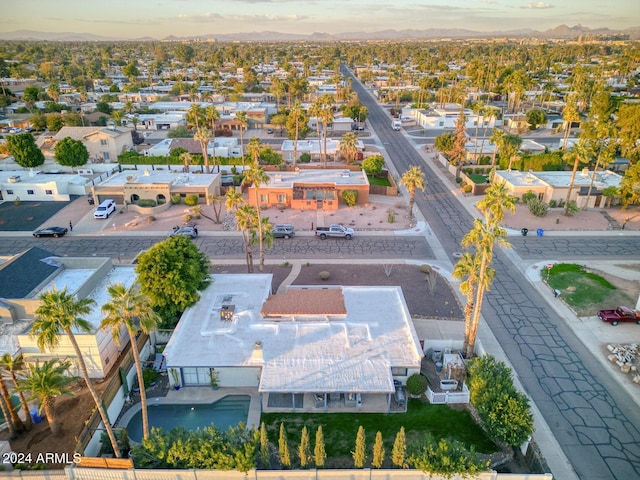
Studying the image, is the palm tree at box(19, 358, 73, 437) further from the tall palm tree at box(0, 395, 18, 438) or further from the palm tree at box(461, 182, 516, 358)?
the palm tree at box(461, 182, 516, 358)

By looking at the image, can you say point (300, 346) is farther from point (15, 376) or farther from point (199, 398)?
point (15, 376)

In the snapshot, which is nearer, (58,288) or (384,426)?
(384,426)

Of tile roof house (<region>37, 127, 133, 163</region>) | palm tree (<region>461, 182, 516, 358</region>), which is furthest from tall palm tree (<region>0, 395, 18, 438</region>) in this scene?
tile roof house (<region>37, 127, 133, 163</region>)

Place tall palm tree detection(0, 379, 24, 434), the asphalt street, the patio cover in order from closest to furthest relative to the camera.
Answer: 1. tall palm tree detection(0, 379, 24, 434)
2. the asphalt street
3. the patio cover

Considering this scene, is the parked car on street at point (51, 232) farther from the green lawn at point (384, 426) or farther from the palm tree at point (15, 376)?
the green lawn at point (384, 426)

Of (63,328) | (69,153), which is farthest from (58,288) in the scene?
(69,153)

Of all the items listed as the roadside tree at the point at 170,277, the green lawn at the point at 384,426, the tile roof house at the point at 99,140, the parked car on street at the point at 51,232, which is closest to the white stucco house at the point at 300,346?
the green lawn at the point at 384,426

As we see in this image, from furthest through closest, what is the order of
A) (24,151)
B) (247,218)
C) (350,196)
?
(24,151), (350,196), (247,218)
